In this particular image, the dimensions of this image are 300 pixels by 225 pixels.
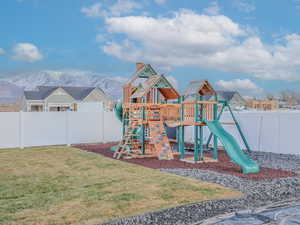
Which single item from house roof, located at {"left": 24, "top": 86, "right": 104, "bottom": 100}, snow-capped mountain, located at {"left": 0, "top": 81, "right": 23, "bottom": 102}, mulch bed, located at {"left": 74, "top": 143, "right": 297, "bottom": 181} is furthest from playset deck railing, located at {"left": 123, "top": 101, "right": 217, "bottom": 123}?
snow-capped mountain, located at {"left": 0, "top": 81, "right": 23, "bottom": 102}

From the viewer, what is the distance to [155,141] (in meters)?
11.6

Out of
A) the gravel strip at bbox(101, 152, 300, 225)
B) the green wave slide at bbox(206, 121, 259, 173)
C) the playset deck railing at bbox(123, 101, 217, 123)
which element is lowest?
the gravel strip at bbox(101, 152, 300, 225)

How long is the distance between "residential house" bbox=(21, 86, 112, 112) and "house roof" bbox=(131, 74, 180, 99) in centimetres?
2607

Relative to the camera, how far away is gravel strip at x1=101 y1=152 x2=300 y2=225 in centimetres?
463

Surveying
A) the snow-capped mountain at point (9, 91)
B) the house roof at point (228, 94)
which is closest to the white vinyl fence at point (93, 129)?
the house roof at point (228, 94)

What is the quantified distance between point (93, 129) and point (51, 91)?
25.4 metres

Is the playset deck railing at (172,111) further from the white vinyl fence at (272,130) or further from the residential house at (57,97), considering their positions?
the residential house at (57,97)

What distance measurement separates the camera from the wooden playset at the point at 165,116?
10484 mm

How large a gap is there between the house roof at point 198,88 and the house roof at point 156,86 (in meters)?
1.59

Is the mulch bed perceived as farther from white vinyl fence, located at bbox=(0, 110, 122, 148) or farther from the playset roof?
white vinyl fence, located at bbox=(0, 110, 122, 148)

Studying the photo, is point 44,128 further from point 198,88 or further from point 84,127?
point 198,88

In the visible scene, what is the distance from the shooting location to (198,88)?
1098 centimetres

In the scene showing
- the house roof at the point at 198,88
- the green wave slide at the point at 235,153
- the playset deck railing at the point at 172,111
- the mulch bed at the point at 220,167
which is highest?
the house roof at the point at 198,88

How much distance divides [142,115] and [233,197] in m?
6.79
